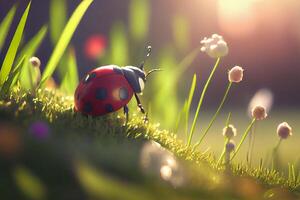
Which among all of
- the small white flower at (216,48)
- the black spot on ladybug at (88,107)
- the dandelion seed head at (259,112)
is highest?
the small white flower at (216,48)

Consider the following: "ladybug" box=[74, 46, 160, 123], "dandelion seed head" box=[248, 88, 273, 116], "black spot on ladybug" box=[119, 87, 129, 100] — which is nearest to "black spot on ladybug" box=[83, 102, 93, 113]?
"ladybug" box=[74, 46, 160, 123]

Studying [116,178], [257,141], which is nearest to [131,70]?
[116,178]

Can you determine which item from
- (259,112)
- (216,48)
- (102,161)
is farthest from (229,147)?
(102,161)

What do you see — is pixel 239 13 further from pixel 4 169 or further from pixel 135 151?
pixel 4 169

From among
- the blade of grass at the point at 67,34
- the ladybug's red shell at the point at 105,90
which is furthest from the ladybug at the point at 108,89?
the blade of grass at the point at 67,34

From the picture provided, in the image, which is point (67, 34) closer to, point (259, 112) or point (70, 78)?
point (70, 78)

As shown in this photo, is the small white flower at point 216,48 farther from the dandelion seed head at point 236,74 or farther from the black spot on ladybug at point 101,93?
the black spot on ladybug at point 101,93
